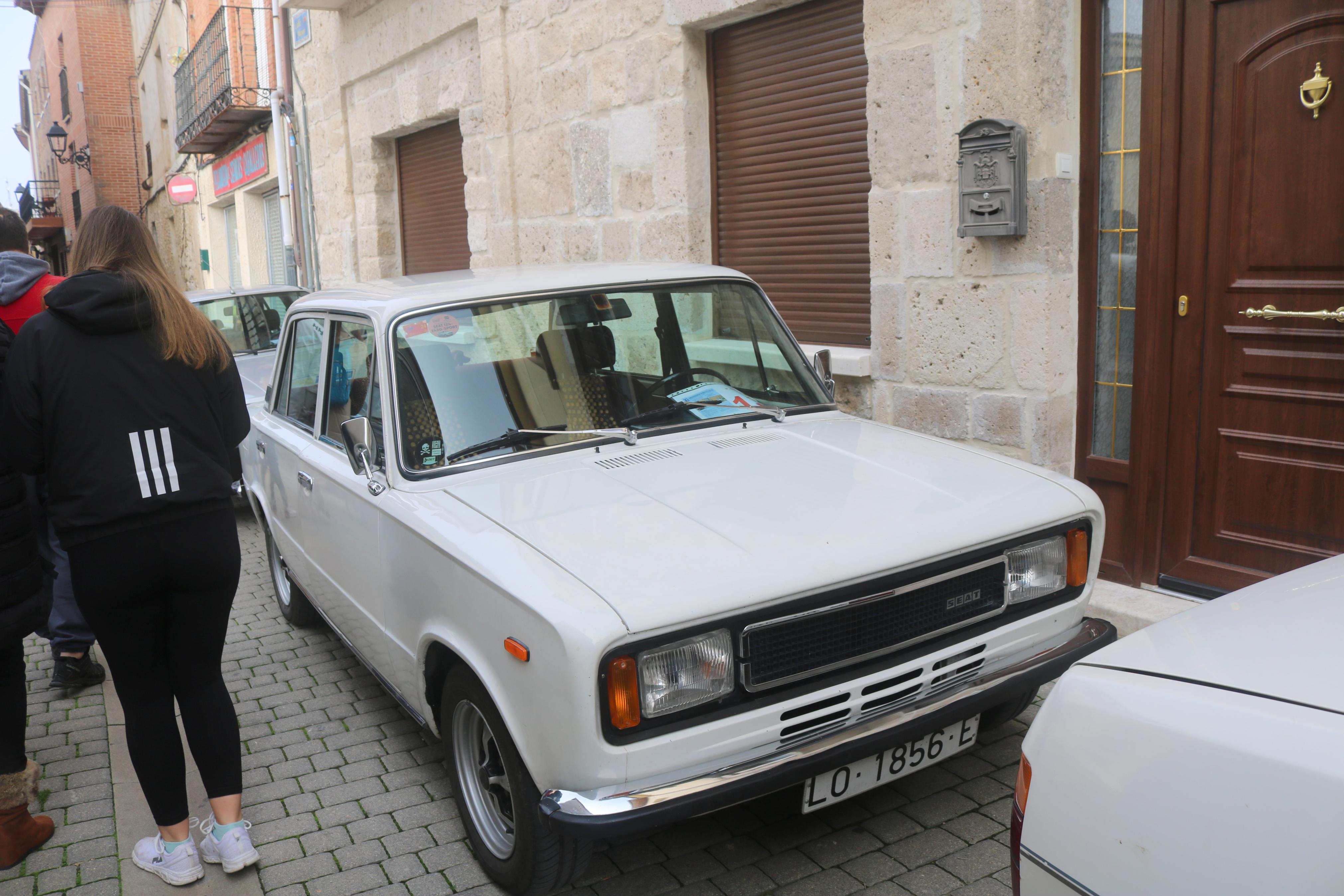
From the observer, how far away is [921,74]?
5359 mm

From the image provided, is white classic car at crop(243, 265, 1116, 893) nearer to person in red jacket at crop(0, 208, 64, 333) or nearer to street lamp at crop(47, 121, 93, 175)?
person in red jacket at crop(0, 208, 64, 333)

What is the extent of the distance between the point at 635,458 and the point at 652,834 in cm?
115

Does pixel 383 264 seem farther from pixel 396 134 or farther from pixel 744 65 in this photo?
pixel 744 65

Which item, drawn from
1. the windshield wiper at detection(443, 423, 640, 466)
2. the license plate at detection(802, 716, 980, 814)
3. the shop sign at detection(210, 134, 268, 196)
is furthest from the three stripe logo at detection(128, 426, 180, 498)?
the shop sign at detection(210, 134, 268, 196)

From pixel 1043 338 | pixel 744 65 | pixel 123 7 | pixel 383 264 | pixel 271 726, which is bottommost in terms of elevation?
pixel 271 726

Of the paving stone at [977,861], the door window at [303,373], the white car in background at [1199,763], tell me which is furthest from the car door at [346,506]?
the white car in background at [1199,763]

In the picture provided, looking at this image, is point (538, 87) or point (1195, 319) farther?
point (538, 87)

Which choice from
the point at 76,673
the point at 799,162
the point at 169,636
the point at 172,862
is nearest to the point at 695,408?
the point at 169,636

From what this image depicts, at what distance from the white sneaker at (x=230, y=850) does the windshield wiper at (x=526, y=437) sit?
125cm

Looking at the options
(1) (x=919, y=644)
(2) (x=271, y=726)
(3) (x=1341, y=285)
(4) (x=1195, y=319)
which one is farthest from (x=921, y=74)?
(2) (x=271, y=726)

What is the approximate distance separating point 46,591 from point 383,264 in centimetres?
921

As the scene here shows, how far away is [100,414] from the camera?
287cm

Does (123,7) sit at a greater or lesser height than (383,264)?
greater

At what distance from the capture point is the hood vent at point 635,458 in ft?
10.9
